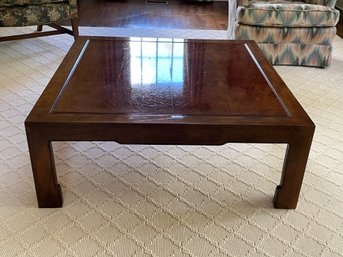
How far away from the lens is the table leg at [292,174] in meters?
1.24

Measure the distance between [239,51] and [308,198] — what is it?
2.49ft

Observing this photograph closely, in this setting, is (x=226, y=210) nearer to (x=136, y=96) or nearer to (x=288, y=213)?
(x=288, y=213)

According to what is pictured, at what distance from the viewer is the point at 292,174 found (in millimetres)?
1302

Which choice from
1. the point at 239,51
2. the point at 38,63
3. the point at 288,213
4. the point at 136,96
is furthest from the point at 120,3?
the point at 288,213

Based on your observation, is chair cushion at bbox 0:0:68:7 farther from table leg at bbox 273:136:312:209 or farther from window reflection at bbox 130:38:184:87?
table leg at bbox 273:136:312:209

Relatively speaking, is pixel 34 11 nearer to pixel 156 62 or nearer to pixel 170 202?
pixel 156 62

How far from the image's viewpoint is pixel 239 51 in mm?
1783

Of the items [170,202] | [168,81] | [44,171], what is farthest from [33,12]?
[170,202]

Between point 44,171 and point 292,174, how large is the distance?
0.87m

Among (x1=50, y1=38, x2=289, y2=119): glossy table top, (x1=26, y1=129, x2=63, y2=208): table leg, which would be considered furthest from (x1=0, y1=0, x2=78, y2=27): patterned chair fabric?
(x1=26, y1=129, x2=63, y2=208): table leg

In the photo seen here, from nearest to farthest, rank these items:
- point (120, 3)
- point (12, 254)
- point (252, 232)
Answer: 1. point (12, 254)
2. point (252, 232)
3. point (120, 3)

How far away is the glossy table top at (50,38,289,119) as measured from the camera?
1263mm

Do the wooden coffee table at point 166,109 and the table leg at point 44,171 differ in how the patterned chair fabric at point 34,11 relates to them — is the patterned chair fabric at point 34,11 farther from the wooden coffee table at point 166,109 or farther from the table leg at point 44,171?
the table leg at point 44,171

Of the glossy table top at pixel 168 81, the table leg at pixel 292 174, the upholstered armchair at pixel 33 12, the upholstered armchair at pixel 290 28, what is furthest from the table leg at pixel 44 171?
the upholstered armchair at pixel 290 28
